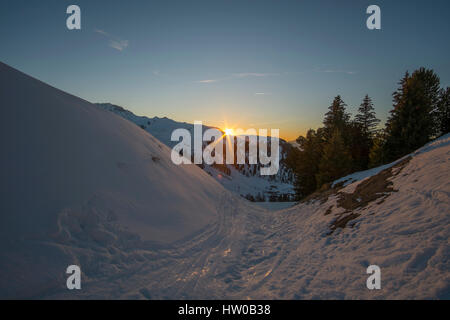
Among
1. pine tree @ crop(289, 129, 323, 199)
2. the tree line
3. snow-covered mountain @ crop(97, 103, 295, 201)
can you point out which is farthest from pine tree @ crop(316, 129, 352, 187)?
snow-covered mountain @ crop(97, 103, 295, 201)

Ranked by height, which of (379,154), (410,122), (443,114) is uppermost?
(443,114)

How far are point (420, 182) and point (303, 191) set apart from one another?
19299 mm

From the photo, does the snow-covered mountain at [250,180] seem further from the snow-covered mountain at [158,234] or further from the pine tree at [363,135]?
the snow-covered mountain at [158,234]

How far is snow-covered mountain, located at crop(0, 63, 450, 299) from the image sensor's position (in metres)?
4.05

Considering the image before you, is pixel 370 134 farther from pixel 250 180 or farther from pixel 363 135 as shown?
pixel 250 180

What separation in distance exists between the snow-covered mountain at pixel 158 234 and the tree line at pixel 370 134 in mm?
11090

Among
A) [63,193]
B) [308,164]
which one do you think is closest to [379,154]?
[308,164]

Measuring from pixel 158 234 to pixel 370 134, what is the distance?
34.3m

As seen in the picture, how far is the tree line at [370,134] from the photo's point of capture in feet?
59.6

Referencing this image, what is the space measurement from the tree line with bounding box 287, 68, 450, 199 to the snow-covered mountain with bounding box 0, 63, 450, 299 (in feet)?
36.4

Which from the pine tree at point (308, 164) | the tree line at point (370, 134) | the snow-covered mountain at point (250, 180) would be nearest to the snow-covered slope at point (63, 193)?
the tree line at point (370, 134)

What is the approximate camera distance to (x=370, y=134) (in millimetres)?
27734

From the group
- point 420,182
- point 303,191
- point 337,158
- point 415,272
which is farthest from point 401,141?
point 415,272

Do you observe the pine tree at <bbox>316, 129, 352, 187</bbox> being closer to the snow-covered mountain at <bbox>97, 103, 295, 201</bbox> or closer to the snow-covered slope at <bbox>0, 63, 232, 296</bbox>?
the snow-covered slope at <bbox>0, 63, 232, 296</bbox>
